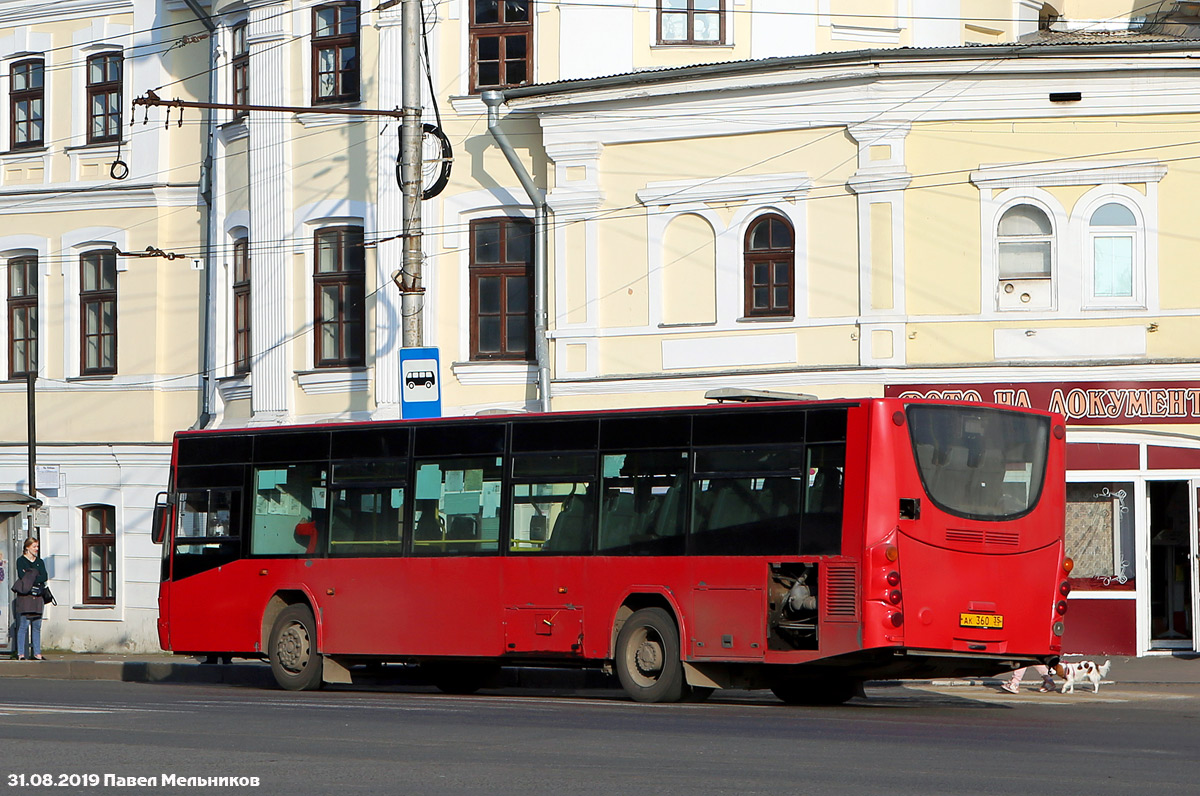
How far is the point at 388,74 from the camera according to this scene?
89.7ft

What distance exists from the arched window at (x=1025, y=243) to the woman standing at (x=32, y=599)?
1441cm

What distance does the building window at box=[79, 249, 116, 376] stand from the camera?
3198 cm

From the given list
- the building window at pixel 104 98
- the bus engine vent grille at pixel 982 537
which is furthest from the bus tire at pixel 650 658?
the building window at pixel 104 98

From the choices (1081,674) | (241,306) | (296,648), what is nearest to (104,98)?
(241,306)

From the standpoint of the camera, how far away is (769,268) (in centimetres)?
2506

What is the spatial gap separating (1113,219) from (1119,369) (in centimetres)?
195

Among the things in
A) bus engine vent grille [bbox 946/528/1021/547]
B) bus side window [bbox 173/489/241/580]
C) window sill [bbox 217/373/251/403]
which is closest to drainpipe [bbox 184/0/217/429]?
window sill [bbox 217/373/251/403]

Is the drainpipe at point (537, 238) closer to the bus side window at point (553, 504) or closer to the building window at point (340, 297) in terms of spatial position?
the building window at point (340, 297)

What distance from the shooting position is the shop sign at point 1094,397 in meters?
23.2

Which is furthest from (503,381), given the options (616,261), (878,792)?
(878,792)

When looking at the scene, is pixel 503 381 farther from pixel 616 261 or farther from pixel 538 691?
pixel 538 691

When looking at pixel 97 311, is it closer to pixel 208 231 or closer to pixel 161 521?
pixel 208 231

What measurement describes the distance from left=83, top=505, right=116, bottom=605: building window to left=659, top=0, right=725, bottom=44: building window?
12608mm

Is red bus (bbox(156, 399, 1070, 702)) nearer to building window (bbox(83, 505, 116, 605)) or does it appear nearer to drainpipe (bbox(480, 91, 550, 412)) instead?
drainpipe (bbox(480, 91, 550, 412))
